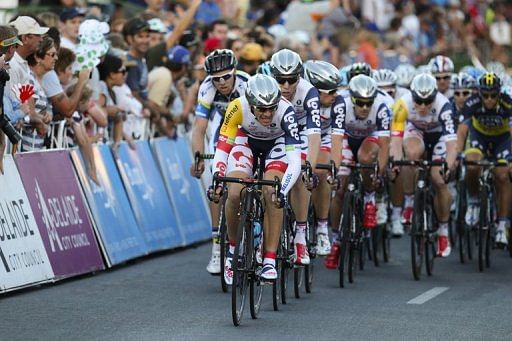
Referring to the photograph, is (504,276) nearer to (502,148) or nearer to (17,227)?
(502,148)

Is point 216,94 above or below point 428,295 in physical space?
above

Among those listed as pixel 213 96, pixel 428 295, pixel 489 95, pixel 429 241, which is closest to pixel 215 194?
pixel 213 96

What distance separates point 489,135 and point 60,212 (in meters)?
5.50

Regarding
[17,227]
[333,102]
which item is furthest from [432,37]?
[17,227]

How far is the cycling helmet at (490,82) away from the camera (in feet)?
51.3

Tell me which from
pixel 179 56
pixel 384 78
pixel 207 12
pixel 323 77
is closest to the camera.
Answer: pixel 323 77

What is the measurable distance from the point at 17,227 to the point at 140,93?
433cm

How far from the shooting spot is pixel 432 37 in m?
34.6

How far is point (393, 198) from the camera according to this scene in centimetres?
1659

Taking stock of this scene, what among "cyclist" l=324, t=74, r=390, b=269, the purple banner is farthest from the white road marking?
the purple banner

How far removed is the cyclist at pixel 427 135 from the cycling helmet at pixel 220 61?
8.51ft

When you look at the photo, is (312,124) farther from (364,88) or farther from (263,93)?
(364,88)

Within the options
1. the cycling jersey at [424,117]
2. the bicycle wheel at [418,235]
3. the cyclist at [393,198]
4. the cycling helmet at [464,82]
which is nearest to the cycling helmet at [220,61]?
the bicycle wheel at [418,235]

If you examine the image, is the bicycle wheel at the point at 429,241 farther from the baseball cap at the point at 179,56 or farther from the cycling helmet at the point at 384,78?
the baseball cap at the point at 179,56
